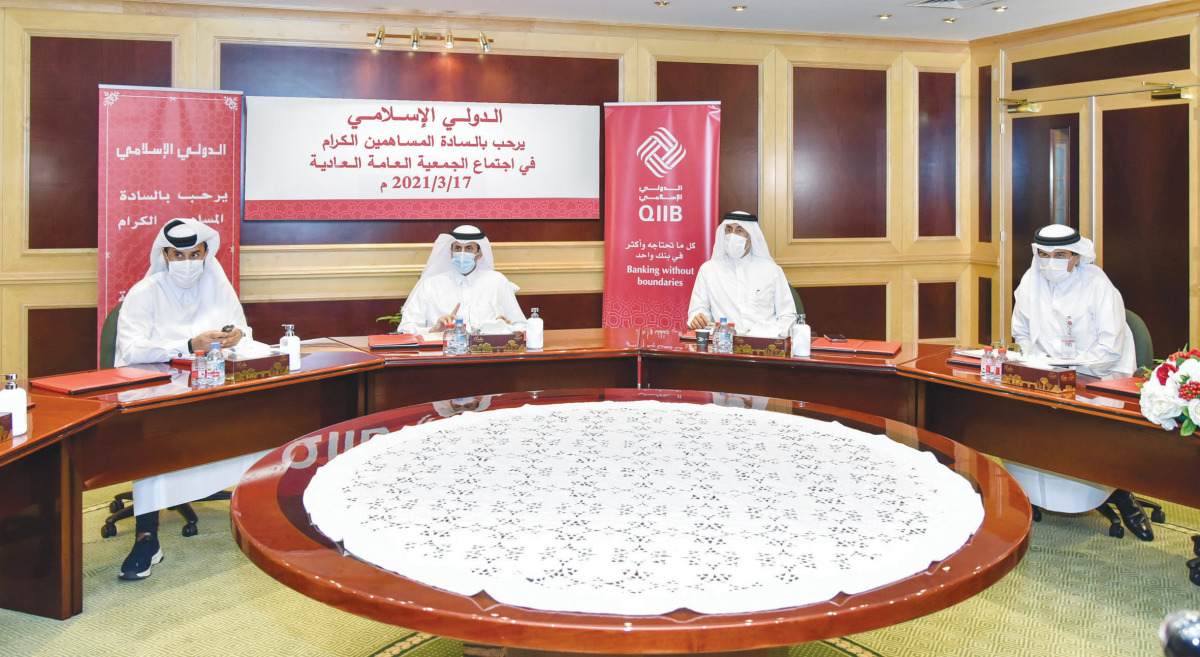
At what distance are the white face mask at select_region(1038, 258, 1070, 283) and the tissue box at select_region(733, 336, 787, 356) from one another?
1.23 m

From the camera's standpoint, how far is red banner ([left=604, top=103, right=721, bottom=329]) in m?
6.21

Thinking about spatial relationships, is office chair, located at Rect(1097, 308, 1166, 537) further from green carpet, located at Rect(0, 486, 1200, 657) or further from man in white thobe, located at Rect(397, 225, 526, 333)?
man in white thobe, located at Rect(397, 225, 526, 333)

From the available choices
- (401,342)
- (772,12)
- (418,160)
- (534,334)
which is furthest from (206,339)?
(772,12)

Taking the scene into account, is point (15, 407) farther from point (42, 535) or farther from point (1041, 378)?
point (1041, 378)

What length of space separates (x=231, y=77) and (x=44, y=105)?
1165 millimetres

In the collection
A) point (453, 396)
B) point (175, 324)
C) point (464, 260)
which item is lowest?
point (453, 396)

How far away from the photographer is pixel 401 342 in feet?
13.3

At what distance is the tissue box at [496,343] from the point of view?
13.0 ft

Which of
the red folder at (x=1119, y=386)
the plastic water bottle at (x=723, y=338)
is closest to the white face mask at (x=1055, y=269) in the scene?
the red folder at (x=1119, y=386)

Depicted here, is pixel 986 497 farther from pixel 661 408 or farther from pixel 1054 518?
pixel 1054 518

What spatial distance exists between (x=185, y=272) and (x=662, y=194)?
3413mm

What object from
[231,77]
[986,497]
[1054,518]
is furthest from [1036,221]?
[231,77]

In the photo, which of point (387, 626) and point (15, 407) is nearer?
point (15, 407)

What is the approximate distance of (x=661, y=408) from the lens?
267 centimetres
